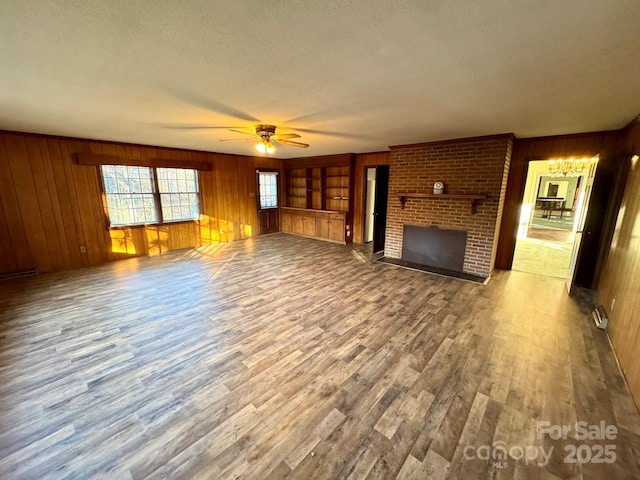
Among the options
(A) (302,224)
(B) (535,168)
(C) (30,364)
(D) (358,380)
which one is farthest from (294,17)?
(B) (535,168)

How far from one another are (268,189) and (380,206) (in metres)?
3.85

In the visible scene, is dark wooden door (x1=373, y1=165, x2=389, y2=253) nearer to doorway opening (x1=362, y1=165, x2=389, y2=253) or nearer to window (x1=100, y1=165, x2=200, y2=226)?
doorway opening (x1=362, y1=165, x2=389, y2=253)

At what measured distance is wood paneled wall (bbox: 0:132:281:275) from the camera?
422 cm

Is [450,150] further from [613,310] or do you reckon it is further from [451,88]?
[613,310]

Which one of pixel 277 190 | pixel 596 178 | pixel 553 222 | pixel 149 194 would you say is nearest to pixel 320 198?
pixel 277 190

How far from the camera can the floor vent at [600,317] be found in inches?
113

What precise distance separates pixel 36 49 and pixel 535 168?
35.3 feet

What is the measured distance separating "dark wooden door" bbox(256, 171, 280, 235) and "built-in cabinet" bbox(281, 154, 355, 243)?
0.31 metres

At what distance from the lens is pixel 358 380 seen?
6.93 ft

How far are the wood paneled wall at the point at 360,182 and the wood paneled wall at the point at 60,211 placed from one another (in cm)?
397

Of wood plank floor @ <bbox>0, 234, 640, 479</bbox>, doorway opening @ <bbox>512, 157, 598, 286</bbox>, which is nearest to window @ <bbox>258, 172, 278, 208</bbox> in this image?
wood plank floor @ <bbox>0, 234, 640, 479</bbox>

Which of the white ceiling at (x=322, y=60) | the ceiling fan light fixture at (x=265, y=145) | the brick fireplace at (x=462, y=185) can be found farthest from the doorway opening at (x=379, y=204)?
the ceiling fan light fixture at (x=265, y=145)

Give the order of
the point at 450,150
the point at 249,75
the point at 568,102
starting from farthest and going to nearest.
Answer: the point at 450,150 < the point at 568,102 < the point at 249,75

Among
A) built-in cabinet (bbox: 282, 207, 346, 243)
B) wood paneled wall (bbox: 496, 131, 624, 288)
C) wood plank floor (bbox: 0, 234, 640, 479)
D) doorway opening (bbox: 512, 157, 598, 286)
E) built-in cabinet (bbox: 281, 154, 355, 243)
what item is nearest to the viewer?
wood plank floor (bbox: 0, 234, 640, 479)
